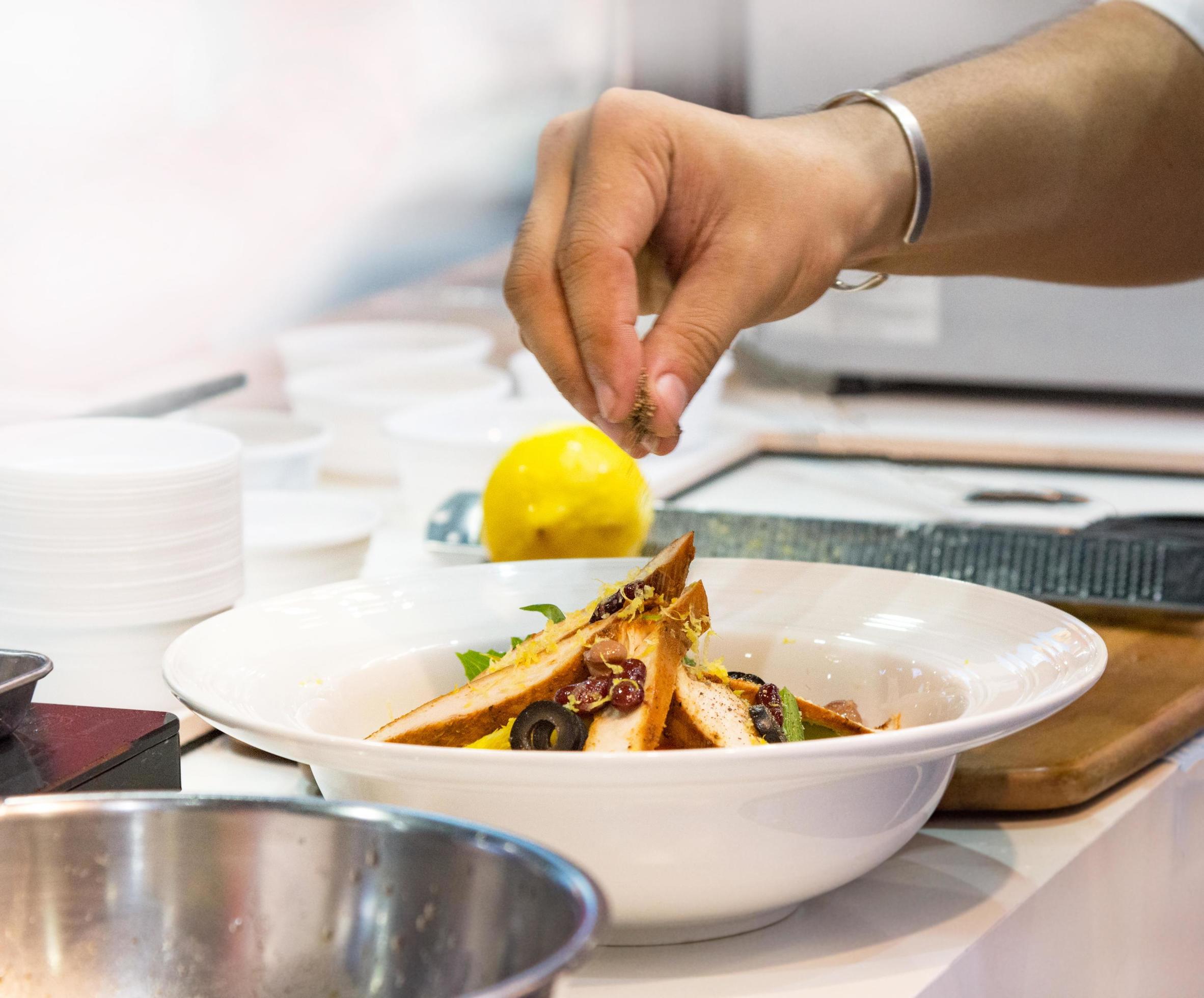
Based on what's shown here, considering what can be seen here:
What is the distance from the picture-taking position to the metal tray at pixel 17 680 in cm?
61

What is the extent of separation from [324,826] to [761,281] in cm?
39

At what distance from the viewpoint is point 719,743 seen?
58cm

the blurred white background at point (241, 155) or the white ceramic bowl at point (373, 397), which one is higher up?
the blurred white background at point (241, 155)

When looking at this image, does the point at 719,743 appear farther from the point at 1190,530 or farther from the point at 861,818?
the point at 1190,530

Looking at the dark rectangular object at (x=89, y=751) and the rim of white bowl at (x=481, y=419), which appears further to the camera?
the rim of white bowl at (x=481, y=419)

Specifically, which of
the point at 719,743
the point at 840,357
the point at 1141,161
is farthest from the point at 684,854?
the point at 840,357

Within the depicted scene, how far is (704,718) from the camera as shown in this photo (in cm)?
60

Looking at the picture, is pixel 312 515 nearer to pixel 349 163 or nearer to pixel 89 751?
pixel 89 751

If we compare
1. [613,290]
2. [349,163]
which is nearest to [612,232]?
[613,290]

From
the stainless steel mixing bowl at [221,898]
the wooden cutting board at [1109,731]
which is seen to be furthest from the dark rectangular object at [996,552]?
the stainless steel mixing bowl at [221,898]

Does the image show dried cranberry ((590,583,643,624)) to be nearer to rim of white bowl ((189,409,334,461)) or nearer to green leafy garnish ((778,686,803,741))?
green leafy garnish ((778,686,803,741))

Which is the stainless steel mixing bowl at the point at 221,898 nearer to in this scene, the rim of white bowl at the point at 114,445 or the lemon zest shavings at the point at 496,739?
the lemon zest shavings at the point at 496,739

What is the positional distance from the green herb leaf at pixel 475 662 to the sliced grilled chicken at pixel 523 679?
1.2 inches

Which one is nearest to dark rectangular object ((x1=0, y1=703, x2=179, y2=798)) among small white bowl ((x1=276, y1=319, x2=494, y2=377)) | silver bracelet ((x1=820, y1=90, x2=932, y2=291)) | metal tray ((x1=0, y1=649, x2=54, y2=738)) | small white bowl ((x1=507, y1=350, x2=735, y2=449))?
metal tray ((x1=0, y1=649, x2=54, y2=738))
